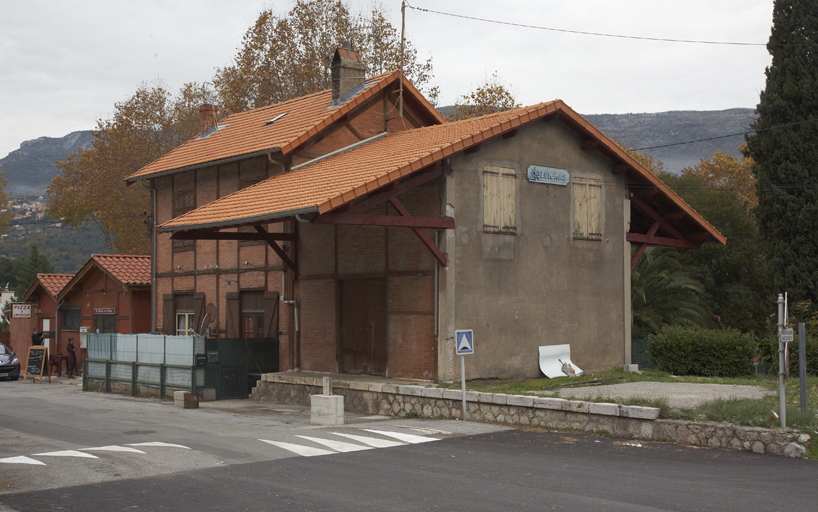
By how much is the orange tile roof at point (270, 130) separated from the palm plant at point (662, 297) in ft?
27.4

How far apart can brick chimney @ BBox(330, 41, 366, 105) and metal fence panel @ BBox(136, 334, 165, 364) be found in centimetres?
791

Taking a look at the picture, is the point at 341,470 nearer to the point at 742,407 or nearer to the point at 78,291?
the point at 742,407

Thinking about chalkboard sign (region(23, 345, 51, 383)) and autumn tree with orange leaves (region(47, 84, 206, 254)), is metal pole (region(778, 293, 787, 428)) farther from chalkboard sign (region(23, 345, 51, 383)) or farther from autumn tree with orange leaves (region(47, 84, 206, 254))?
autumn tree with orange leaves (region(47, 84, 206, 254))

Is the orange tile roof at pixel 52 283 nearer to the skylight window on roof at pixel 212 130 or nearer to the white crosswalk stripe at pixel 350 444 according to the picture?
the skylight window on roof at pixel 212 130

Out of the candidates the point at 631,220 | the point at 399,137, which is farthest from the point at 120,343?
the point at 631,220

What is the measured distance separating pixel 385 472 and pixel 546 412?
15.5 feet

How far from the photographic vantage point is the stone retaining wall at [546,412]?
11.5m

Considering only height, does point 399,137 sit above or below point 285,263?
above

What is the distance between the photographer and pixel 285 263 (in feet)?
68.8

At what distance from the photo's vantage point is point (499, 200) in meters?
18.4

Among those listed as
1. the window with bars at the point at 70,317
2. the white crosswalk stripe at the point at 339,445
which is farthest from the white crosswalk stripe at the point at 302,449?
the window with bars at the point at 70,317

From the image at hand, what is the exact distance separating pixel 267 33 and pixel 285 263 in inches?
836

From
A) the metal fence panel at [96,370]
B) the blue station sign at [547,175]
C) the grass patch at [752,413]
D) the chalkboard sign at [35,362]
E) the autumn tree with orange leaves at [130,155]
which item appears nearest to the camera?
the grass patch at [752,413]

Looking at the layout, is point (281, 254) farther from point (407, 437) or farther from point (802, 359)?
point (802, 359)
